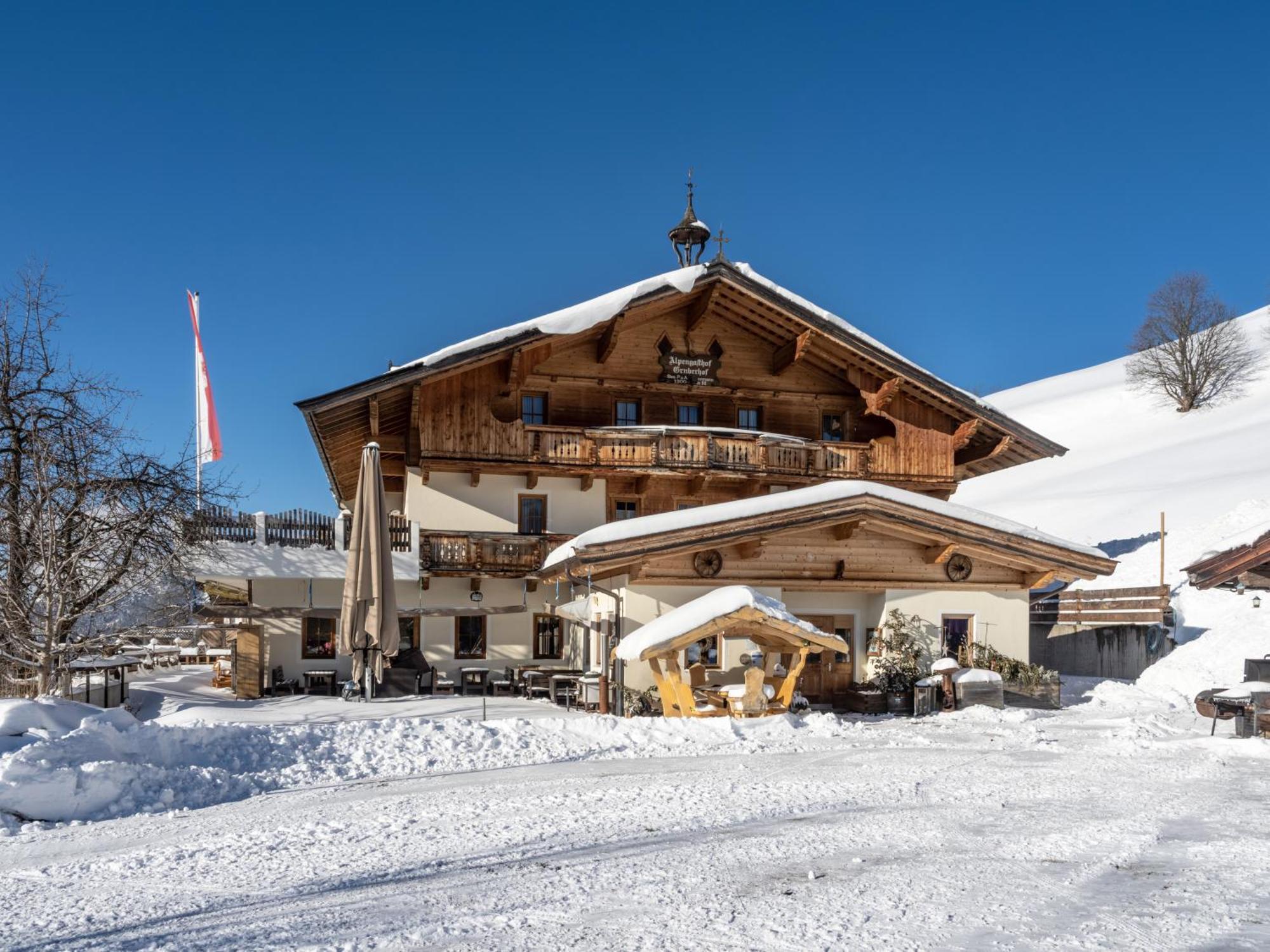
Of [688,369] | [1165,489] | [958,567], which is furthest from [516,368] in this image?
[1165,489]

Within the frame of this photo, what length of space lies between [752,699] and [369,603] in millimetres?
5930

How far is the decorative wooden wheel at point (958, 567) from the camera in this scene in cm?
2039

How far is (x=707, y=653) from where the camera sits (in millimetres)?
19062

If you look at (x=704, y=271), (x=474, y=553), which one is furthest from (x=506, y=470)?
(x=704, y=271)

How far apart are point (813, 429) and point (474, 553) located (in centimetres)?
987

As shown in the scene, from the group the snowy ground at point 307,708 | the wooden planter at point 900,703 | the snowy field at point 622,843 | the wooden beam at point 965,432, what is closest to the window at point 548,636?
the snowy ground at point 307,708

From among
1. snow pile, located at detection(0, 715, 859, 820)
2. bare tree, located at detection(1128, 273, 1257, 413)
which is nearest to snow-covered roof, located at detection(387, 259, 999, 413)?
snow pile, located at detection(0, 715, 859, 820)

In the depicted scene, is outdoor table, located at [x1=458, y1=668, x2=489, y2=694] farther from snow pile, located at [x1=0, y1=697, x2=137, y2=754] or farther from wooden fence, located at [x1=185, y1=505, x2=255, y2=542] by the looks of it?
snow pile, located at [x1=0, y1=697, x2=137, y2=754]

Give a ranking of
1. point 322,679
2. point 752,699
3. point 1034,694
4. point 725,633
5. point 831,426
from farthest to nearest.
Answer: point 831,426, point 322,679, point 1034,694, point 725,633, point 752,699

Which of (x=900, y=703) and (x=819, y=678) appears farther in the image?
(x=819, y=678)

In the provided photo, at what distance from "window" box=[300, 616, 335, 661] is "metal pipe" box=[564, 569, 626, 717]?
25.6 ft

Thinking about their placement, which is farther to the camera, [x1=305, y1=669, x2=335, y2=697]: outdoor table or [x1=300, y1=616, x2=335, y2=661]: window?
[x1=300, y1=616, x2=335, y2=661]: window

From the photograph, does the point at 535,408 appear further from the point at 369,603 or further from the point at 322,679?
the point at 369,603

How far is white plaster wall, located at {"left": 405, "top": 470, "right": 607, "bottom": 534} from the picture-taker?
82.2 ft
